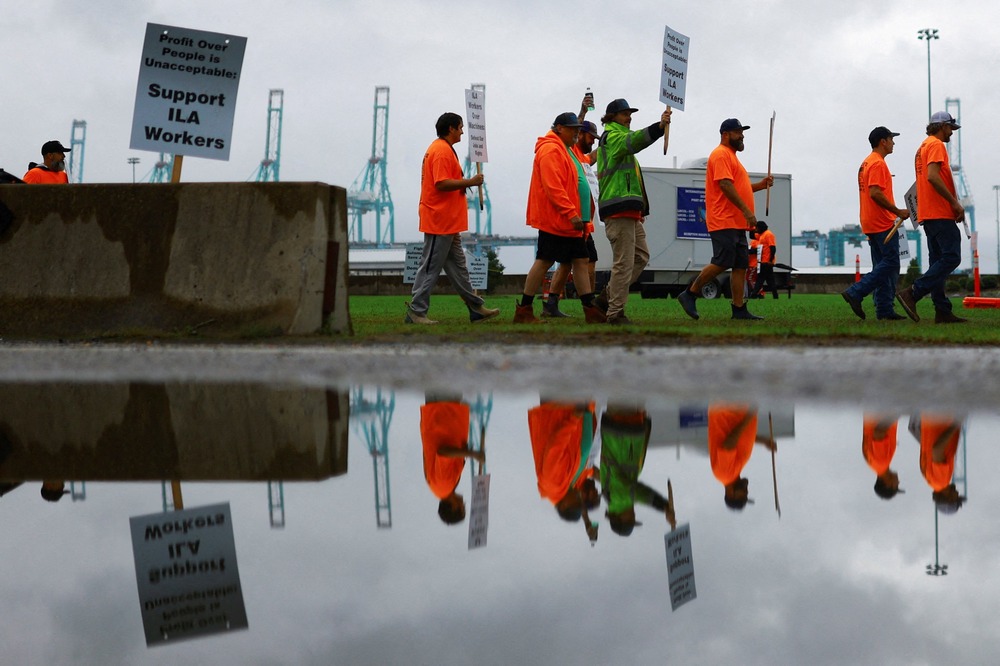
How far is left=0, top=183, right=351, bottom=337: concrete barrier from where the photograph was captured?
28.3ft

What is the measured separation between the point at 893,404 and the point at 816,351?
2.22 metres

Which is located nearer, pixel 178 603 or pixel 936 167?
pixel 178 603

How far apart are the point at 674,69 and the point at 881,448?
9270 mm

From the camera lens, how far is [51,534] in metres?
2.74

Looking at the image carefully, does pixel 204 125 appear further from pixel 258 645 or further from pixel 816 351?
pixel 258 645

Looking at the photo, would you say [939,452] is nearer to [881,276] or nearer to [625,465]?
[625,465]

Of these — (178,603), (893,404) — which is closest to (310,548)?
(178,603)

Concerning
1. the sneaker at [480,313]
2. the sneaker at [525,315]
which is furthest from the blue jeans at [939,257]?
the sneaker at [480,313]

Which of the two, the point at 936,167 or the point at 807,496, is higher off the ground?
the point at 936,167

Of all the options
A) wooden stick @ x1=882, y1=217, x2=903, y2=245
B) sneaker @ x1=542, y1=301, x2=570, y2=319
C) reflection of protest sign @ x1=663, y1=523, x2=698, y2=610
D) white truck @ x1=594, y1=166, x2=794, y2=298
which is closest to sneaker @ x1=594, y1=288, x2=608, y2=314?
sneaker @ x1=542, y1=301, x2=570, y2=319

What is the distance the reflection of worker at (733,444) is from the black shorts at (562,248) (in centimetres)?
582

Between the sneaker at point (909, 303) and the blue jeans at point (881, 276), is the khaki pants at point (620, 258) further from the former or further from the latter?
the sneaker at point (909, 303)

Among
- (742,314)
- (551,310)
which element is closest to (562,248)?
(742,314)

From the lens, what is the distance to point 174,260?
881 centimetres
